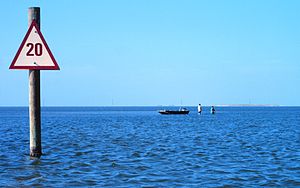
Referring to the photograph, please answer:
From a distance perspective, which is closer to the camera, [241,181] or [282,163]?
[241,181]

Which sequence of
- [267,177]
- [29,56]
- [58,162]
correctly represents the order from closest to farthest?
[29,56] → [267,177] → [58,162]

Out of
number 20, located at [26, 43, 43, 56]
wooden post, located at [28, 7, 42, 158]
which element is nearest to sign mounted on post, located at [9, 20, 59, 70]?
number 20, located at [26, 43, 43, 56]

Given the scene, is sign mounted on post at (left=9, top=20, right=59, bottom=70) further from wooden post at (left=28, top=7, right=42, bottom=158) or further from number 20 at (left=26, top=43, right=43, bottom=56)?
wooden post at (left=28, top=7, right=42, bottom=158)

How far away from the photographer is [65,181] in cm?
1150

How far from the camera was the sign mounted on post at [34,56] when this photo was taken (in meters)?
9.87

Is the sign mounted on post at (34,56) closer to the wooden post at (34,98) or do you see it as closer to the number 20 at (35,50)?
the number 20 at (35,50)

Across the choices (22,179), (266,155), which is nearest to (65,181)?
(22,179)

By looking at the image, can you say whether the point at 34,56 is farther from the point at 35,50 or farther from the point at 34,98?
the point at 34,98

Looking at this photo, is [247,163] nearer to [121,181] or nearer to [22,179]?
[121,181]

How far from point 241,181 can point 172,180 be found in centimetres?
171

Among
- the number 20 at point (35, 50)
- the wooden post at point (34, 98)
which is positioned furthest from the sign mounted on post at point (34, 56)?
the wooden post at point (34, 98)

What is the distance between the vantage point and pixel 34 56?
32.6ft

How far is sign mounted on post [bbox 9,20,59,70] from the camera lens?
9867 mm

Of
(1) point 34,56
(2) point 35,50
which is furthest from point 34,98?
(2) point 35,50
